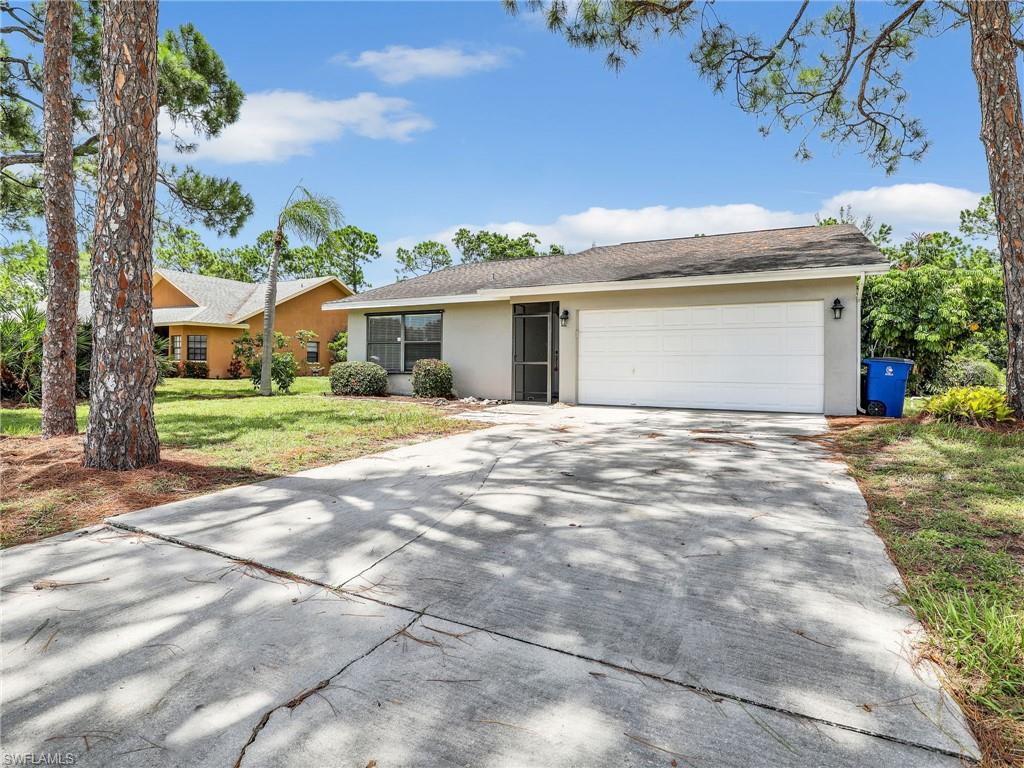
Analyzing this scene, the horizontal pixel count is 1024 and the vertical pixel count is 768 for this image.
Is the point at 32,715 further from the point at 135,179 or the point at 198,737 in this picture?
the point at 135,179

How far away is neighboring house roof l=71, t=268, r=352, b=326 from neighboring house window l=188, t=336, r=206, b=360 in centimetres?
89

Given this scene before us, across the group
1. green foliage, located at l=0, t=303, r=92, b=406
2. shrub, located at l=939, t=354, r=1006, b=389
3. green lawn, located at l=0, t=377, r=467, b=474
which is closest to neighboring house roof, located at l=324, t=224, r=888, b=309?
green lawn, located at l=0, t=377, r=467, b=474

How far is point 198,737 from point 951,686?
2.35m

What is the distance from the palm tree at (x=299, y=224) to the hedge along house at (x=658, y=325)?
1759 millimetres

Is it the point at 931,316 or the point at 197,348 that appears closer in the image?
the point at 931,316

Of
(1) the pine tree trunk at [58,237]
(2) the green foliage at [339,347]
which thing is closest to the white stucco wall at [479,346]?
(1) the pine tree trunk at [58,237]

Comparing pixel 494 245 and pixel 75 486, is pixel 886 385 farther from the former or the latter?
pixel 494 245

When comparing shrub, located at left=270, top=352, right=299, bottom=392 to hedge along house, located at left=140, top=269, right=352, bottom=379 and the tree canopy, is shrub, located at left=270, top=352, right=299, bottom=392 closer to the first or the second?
the tree canopy

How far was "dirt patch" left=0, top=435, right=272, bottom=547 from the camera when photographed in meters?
3.39

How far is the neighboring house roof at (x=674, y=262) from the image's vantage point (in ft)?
31.9

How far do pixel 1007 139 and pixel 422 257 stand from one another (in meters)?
41.5

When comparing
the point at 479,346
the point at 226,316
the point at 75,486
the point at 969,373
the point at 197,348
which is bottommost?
the point at 75,486

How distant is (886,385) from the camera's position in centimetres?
892

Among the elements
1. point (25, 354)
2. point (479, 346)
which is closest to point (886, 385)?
point (479, 346)
